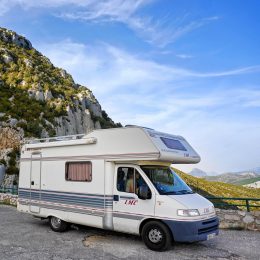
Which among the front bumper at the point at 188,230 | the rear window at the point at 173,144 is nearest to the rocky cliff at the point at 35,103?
the rear window at the point at 173,144

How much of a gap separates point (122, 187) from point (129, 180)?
0.30 meters

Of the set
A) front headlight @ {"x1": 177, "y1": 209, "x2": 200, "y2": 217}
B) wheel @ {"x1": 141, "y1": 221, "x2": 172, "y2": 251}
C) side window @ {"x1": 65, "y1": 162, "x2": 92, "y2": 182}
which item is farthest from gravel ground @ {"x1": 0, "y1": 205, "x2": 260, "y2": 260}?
side window @ {"x1": 65, "y1": 162, "x2": 92, "y2": 182}

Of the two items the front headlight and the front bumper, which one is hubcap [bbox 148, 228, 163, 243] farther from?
the front headlight

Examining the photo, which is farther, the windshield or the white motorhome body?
the windshield

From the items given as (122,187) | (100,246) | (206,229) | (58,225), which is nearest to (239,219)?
(206,229)

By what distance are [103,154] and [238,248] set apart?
4.62 m

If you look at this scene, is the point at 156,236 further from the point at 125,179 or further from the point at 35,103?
the point at 35,103

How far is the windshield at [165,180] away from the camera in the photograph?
380 inches

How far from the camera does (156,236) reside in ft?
30.3

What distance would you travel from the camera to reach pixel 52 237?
10867mm

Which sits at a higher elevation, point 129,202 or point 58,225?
point 129,202

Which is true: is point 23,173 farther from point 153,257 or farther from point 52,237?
point 153,257

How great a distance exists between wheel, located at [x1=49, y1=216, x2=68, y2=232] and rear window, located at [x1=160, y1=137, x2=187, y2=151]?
438cm

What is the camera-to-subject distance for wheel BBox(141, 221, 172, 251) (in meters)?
9.05
